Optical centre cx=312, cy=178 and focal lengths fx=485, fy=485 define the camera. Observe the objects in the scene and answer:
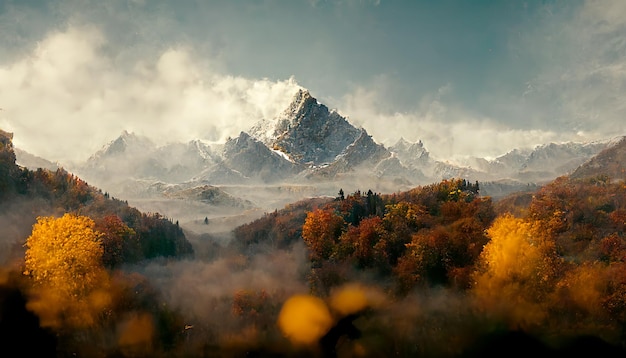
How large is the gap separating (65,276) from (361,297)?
73.3m

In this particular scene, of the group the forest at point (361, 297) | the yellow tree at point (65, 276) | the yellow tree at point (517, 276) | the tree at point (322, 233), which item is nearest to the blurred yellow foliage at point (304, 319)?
the forest at point (361, 297)

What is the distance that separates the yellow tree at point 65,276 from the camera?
107m

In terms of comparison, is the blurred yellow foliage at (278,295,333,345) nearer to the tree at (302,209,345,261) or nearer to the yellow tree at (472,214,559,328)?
the tree at (302,209,345,261)

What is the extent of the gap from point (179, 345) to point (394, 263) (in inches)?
2634

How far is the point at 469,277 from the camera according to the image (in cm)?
12812

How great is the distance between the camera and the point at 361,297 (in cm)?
13150

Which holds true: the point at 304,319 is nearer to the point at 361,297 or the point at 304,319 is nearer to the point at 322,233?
the point at 361,297

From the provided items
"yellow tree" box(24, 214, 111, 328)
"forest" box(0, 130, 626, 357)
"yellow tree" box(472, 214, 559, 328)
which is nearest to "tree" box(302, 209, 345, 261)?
"forest" box(0, 130, 626, 357)

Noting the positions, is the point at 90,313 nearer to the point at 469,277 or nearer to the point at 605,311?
the point at 469,277

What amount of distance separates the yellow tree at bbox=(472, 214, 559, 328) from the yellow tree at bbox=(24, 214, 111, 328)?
92743 mm

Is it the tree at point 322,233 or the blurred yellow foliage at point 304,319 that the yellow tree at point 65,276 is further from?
the tree at point 322,233

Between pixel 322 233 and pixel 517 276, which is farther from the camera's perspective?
pixel 322 233

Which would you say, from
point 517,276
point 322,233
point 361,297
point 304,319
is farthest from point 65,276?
point 517,276

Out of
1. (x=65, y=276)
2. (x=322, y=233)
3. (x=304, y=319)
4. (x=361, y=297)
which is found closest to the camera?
(x=65, y=276)
